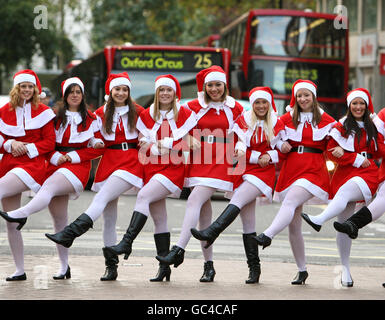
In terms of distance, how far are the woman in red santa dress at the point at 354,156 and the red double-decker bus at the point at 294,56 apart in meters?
15.6

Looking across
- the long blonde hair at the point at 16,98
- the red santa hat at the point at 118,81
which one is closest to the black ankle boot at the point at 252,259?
the red santa hat at the point at 118,81

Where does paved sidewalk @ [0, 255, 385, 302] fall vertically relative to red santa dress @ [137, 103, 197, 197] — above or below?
below

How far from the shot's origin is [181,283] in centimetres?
916

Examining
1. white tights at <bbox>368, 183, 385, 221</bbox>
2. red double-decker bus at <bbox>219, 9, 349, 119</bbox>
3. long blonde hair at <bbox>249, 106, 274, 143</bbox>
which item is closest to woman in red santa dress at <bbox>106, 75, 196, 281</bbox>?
long blonde hair at <bbox>249, 106, 274, 143</bbox>

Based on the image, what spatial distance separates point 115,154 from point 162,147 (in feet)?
1.45

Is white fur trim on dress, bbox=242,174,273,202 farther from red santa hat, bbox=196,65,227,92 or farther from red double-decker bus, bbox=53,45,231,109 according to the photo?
red double-decker bus, bbox=53,45,231,109

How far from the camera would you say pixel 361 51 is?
42.3 meters

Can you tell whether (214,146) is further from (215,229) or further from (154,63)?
(154,63)

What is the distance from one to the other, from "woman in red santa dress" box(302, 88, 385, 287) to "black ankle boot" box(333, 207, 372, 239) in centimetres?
14

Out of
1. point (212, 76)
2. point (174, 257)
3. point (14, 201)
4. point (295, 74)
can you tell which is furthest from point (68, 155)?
point (295, 74)

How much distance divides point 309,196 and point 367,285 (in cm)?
97

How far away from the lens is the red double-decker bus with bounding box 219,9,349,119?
2508 cm

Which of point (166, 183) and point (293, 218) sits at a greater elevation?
point (166, 183)

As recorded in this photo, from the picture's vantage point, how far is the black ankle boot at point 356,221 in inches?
348
